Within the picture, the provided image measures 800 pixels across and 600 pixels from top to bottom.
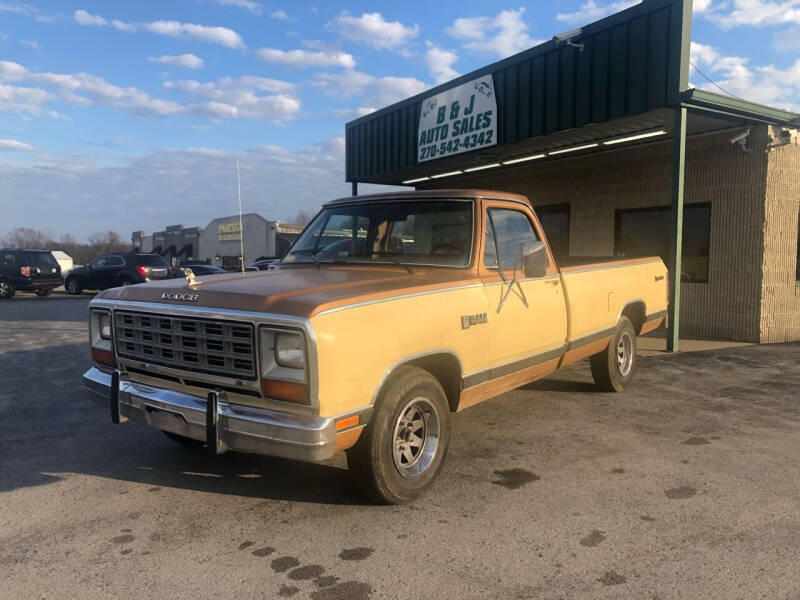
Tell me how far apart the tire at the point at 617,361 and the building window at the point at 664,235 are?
4.56 m

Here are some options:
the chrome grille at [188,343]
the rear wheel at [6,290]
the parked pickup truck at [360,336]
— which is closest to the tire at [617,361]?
the parked pickup truck at [360,336]

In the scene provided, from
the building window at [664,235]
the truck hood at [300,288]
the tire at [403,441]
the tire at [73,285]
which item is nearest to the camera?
the truck hood at [300,288]

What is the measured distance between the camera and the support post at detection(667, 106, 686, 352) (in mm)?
7957

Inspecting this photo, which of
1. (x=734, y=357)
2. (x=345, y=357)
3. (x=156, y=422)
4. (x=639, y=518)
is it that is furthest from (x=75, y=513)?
(x=734, y=357)

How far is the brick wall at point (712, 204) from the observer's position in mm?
9242

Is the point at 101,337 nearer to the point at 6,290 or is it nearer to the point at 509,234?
the point at 509,234

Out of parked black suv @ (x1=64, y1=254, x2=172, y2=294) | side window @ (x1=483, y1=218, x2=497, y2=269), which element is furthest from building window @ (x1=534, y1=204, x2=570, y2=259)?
parked black suv @ (x1=64, y1=254, x2=172, y2=294)

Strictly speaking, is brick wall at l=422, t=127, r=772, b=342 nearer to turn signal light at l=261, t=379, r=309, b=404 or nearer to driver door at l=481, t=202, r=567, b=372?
driver door at l=481, t=202, r=567, b=372

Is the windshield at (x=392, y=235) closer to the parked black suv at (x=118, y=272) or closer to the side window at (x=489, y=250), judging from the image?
the side window at (x=489, y=250)

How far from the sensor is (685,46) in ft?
25.0

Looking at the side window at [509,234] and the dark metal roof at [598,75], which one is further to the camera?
the dark metal roof at [598,75]

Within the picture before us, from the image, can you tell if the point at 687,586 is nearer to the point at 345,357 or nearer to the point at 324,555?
the point at 324,555

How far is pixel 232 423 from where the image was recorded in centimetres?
310

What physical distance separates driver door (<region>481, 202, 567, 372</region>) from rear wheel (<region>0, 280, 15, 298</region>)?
2303 cm
